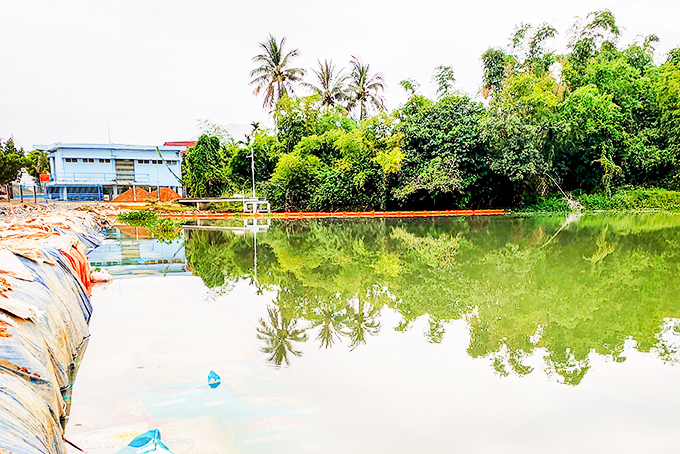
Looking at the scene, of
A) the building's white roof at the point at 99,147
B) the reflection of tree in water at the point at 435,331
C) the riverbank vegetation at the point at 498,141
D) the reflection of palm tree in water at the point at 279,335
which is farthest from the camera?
the building's white roof at the point at 99,147

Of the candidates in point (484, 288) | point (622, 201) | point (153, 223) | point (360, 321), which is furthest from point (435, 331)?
point (622, 201)

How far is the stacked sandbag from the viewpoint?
6.64 ft

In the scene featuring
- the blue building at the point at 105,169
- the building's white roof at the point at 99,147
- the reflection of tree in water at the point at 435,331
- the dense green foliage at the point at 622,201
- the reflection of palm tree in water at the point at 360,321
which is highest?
the building's white roof at the point at 99,147

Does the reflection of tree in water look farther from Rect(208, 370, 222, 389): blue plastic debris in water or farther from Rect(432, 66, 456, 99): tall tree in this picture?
Rect(432, 66, 456, 99): tall tree

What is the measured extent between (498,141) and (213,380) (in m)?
18.1

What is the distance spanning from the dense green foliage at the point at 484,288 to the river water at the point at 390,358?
3cm

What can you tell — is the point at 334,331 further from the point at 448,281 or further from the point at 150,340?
the point at 448,281

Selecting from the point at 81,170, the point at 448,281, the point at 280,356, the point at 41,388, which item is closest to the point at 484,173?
the point at 448,281

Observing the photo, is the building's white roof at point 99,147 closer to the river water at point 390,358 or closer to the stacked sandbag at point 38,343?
the river water at point 390,358

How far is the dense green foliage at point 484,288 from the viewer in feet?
13.6

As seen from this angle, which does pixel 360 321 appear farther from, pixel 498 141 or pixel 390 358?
pixel 498 141

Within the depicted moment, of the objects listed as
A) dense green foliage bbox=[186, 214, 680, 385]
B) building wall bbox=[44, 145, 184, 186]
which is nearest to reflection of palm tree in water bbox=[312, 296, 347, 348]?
dense green foliage bbox=[186, 214, 680, 385]

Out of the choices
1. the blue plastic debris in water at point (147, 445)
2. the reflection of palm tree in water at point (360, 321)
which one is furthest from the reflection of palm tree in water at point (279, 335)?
the blue plastic debris in water at point (147, 445)

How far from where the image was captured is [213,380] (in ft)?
10.8
